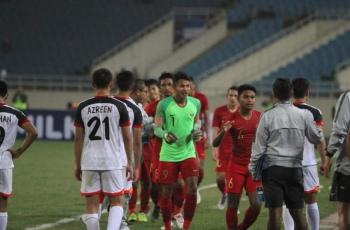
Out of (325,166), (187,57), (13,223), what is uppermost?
(187,57)

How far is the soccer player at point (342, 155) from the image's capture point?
33.5 feet

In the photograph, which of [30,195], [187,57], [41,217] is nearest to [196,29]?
[187,57]

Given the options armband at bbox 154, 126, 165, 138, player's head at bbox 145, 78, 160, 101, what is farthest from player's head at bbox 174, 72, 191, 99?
player's head at bbox 145, 78, 160, 101

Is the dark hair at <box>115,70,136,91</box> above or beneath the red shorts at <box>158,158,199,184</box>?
above

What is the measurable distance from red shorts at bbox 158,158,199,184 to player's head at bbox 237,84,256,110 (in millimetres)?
1073

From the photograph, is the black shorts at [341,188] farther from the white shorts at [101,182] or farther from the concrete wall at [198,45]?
the concrete wall at [198,45]

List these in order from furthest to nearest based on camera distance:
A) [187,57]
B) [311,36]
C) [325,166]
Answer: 1. [187,57]
2. [311,36]
3. [325,166]

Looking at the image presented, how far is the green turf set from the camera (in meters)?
14.8

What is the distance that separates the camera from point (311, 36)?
139 ft

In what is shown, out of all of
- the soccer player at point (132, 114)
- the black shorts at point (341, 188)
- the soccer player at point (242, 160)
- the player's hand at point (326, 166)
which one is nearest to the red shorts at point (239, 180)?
the soccer player at point (242, 160)

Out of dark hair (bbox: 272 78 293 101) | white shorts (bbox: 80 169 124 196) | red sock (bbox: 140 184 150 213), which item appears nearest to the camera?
dark hair (bbox: 272 78 293 101)

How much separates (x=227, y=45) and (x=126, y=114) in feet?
112

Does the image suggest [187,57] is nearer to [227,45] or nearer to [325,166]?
[227,45]

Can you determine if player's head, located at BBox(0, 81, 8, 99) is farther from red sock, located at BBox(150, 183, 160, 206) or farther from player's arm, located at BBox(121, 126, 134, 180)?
red sock, located at BBox(150, 183, 160, 206)
